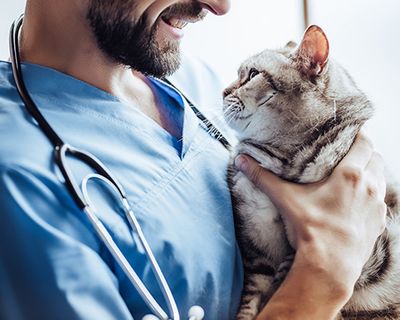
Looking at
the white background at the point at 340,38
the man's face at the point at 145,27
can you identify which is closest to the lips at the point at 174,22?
the man's face at the point at 145,27

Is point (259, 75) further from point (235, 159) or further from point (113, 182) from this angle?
point (113, 182)

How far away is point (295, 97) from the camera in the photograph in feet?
3.13

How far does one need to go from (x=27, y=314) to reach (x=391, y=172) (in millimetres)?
709

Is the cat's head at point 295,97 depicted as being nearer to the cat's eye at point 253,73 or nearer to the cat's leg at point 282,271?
the cat's eye at point 253,73

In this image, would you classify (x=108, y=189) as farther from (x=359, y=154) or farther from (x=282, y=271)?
(x=359, y=154)

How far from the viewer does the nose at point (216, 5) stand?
0.95 m

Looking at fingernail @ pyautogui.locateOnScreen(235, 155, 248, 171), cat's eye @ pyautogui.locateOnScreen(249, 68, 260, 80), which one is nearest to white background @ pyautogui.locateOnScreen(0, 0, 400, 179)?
cat's eye @ pyautogui.locateOnScreen(249, 68, 260, 80)

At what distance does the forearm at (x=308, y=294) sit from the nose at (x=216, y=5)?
17.1 inches

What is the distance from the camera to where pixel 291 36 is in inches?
72.2

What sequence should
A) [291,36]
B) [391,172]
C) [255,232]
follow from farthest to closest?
[291,36], [391,172], [255,232]

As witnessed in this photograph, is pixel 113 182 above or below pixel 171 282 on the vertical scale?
above

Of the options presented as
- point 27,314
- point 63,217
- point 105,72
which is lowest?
point 27,314

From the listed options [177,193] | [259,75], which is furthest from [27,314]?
[259,75]

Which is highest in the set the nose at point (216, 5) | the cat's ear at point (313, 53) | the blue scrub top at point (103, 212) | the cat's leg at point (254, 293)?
the nose at point (216, 5)
